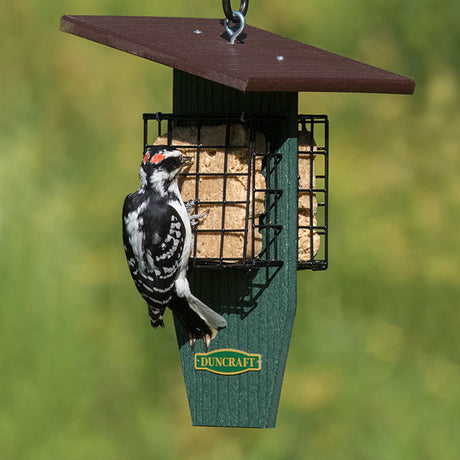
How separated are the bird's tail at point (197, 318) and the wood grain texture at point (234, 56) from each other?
88 centimetres

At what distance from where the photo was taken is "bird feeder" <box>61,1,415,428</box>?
13.6ft

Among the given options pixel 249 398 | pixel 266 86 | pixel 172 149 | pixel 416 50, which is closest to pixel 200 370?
pixel 249 398

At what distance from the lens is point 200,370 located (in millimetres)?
4371

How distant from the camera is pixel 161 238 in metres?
4.11

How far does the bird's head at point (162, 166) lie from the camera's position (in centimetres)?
411

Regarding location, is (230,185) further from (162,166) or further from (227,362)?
(227,362)

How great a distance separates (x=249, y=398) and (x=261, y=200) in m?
0.75

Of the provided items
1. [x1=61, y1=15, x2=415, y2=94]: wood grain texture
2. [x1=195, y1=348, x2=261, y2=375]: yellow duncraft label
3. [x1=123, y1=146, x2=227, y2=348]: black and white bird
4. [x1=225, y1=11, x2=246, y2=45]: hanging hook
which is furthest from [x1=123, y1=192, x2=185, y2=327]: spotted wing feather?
[x1=225, y1=11, x2=246, y2=45]: hanging hook

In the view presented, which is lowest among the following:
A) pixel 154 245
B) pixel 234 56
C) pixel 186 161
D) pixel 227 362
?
pixel 227 362

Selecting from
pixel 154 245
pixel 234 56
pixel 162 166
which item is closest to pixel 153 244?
pixel 154 245

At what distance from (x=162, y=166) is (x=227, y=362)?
0.80 m

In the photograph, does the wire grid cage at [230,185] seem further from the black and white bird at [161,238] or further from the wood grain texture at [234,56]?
the wood grain texture at [234,56]

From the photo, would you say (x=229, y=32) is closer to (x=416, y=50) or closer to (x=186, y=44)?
(x=186, y=44)

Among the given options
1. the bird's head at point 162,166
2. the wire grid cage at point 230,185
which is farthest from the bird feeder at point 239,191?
the bird's head at point 162,166
